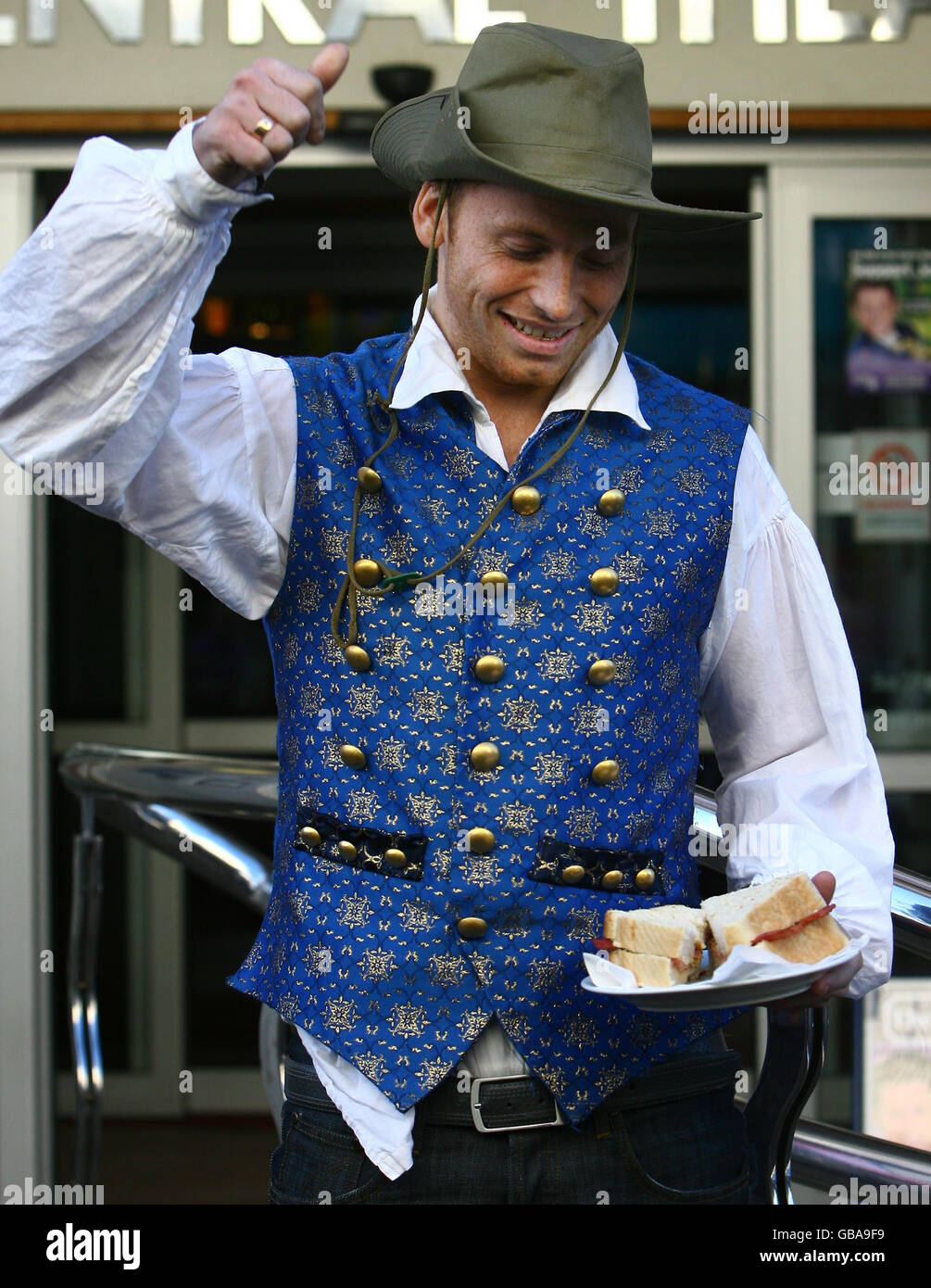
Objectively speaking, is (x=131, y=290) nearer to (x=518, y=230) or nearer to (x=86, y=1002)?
(x=518, y=230)

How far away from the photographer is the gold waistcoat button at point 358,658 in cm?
154

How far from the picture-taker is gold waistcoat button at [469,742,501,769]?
4.97 ft

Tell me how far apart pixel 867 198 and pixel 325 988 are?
9.34 feet

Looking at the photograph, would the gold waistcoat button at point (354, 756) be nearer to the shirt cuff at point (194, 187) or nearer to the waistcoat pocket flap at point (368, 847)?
the waistcoat pocket flap at point (368, 847)

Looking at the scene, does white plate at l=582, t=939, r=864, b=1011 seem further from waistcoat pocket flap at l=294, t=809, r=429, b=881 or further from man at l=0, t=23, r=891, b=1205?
waistcoat pocket flap at l=294, t=809, r=429, b=881

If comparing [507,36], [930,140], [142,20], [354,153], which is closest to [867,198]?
[930,140]

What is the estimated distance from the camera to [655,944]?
1408mm

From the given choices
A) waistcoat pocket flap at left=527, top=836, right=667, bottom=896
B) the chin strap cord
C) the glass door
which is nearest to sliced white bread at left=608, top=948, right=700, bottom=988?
waistcoat pocket flap at left=527, top=836, right=667, bottom=896

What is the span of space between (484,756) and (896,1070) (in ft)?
7.52

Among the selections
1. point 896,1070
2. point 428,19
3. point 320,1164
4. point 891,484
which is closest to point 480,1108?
point 320,1164

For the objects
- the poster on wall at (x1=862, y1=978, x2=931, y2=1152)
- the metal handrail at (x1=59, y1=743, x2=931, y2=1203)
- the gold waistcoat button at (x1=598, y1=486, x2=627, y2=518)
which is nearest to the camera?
the gold waistcoat button at (x1=598, y1=486, x2=627, y2=518)

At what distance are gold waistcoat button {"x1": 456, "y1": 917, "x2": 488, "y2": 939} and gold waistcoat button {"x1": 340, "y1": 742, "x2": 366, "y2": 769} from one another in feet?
0.60

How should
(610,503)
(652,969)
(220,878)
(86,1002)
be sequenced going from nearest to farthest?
(652,969), (610,503), (220,878), (86,1002)
